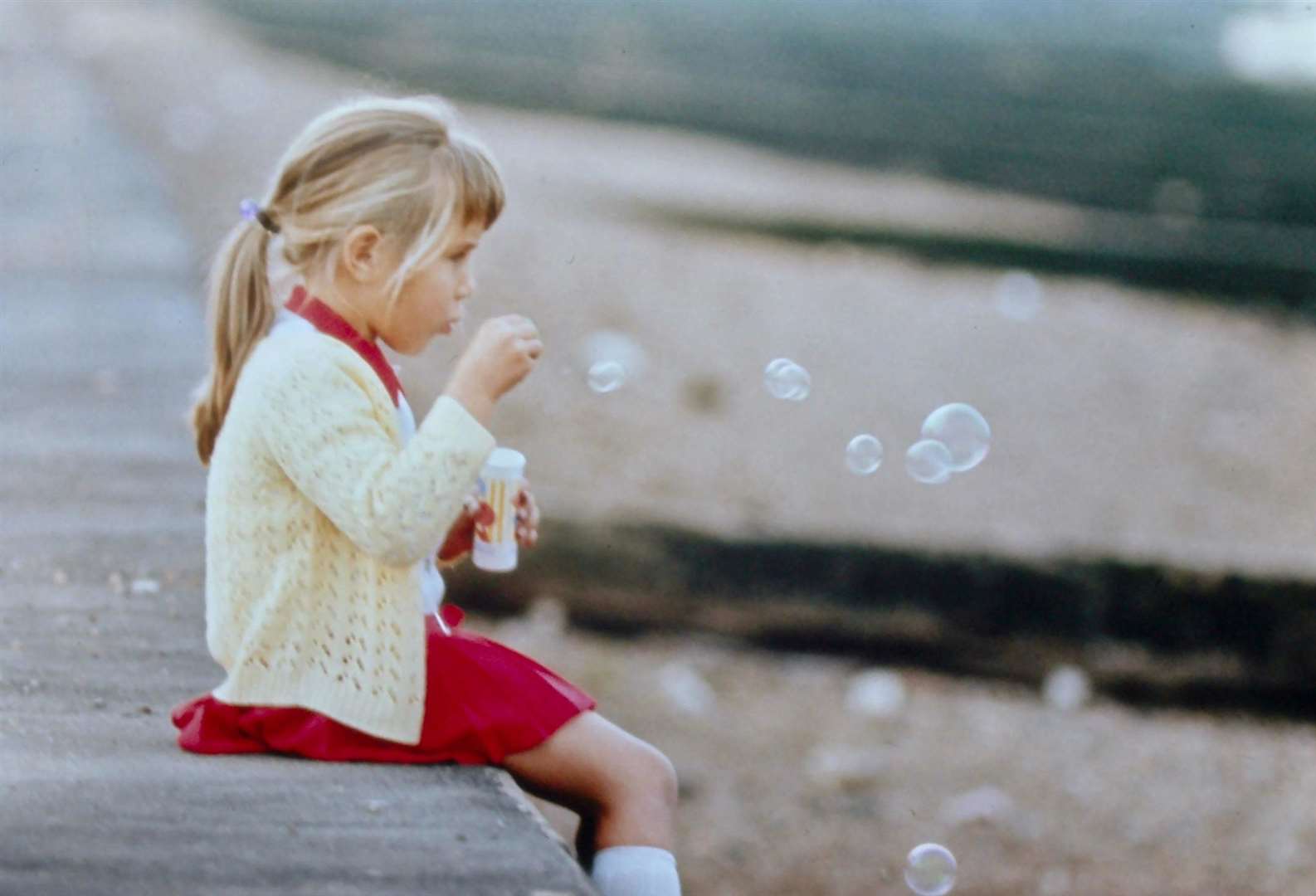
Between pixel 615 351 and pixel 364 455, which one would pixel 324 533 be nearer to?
pixel 364 455

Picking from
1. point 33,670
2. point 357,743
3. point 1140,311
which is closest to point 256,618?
point 357,743

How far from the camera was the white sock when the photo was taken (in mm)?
2078

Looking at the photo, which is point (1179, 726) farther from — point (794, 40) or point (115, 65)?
point (794, 40)

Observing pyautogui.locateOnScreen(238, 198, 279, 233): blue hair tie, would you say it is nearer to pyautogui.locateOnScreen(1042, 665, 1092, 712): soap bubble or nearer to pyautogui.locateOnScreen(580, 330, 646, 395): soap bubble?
pyautogui.locateOnScreen(1042, 665, 1092, 712): soap bubble

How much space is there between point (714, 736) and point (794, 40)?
2778 cm

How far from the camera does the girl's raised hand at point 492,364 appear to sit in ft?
6.80

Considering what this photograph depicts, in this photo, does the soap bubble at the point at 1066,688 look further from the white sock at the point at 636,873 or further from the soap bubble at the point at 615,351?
the white sock at the point at 636,873

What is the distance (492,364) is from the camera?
82.5 inches

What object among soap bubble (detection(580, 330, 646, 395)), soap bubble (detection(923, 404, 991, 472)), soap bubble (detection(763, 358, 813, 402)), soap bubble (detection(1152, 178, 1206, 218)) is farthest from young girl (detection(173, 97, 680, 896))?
soap bubble (detection(1152, 178, 1206, 218))

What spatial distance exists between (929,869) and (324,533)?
128 cm

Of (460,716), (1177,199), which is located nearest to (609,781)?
(460,716)

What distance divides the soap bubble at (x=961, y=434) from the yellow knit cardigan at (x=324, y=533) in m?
1.32

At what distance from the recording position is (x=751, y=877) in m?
3.48

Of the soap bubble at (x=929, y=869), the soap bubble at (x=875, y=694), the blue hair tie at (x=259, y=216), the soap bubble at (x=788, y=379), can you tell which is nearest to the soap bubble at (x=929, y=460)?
the soap bubble at (x=788, y=379)
